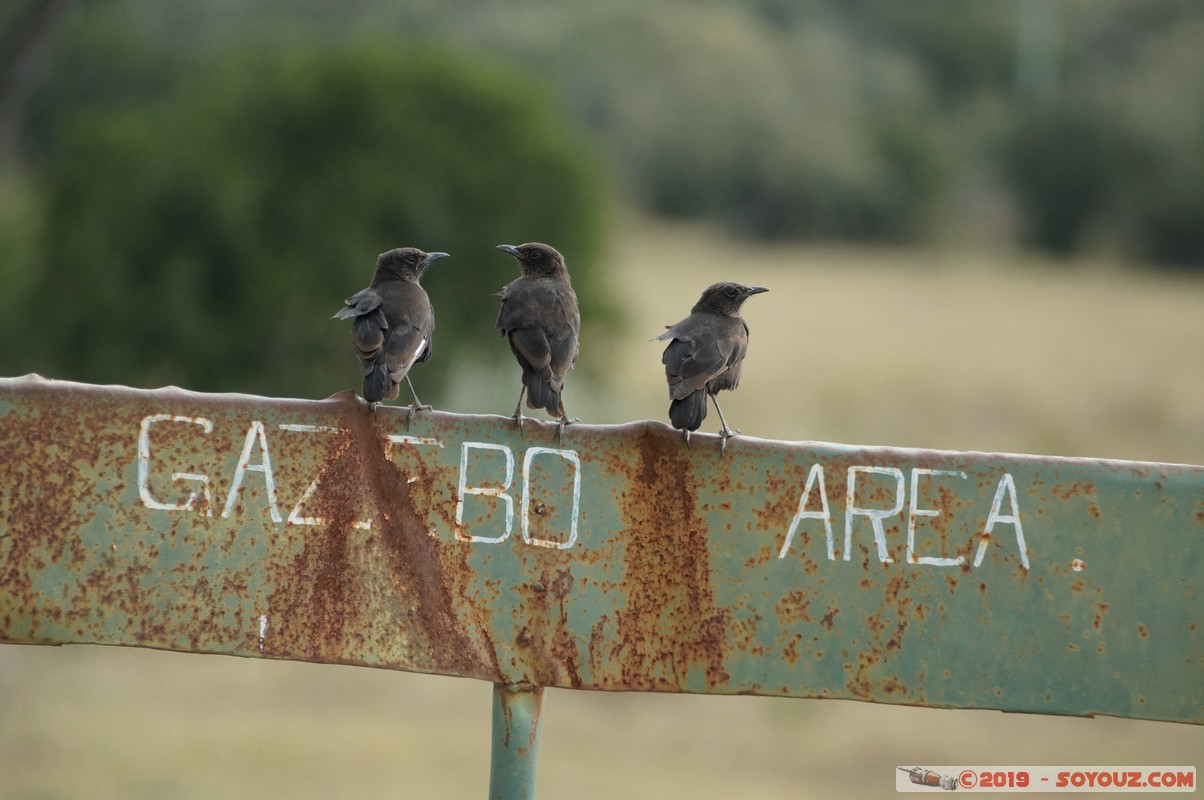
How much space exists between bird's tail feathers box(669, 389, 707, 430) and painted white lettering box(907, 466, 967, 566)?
1.49 ft

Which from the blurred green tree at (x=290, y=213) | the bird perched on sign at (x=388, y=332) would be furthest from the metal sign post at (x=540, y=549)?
the blurred green tree at (x=290, y=213)

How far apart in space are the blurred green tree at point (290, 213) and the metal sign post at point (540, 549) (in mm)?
12507

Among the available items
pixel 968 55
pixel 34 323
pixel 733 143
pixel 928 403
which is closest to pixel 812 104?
pixel 733 143

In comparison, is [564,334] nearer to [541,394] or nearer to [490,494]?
[541,394]

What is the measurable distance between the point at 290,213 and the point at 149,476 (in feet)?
44.9

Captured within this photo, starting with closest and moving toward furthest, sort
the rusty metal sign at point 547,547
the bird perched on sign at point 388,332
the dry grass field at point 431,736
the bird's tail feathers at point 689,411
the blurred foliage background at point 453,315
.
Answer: the rusty metal sign at point 547,547
the bird's tail feathers at point 689,411
the bird perched on sign at point 388,332
the dry grass field at point 431,736
the blurred foliage background at point 453,315

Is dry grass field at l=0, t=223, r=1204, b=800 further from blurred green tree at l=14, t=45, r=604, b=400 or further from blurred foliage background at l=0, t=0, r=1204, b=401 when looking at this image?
blurred foliage background at l=0, t=0, r=1204, b=401

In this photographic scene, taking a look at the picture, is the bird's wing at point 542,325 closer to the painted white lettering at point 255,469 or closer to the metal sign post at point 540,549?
the metal sign post at point 540,549

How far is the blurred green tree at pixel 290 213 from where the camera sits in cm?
1523

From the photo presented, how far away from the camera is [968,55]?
221 feet

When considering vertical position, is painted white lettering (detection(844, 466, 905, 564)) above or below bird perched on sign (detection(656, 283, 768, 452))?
below

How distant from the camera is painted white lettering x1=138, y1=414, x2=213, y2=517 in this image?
2.89 meters

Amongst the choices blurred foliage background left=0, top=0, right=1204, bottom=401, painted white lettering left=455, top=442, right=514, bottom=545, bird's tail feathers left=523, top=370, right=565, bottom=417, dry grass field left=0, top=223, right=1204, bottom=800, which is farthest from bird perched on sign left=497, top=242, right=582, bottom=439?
blurred foliage background left=0, top=0, right=1204, bottom=401

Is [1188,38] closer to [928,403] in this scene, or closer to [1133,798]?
[928,403]
